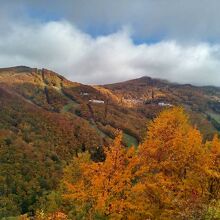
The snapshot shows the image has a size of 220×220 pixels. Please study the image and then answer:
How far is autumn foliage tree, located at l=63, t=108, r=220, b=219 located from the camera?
41.1 metres

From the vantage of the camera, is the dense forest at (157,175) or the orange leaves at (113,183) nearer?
the dense forest at (157,175)

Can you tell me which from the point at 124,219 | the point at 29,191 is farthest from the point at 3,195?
the point at 124,219

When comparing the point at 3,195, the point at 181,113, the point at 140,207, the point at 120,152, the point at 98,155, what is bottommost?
the point at 3,195

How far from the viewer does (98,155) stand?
188 m

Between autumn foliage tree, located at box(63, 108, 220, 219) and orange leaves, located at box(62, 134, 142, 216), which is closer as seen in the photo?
autumn foliage tree, located at box(63, 108, 220, 219)

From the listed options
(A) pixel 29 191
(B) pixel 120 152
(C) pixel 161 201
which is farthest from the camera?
(A) pixel 29 191

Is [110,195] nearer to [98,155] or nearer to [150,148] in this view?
[150,148]

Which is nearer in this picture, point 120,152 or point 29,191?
point 120,152

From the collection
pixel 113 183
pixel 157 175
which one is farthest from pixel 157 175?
pixel 113 183

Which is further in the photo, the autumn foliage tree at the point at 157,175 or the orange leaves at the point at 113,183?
the orange leaves at the point at 113,183

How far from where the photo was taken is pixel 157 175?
4150cm

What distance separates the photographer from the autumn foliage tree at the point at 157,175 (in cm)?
4109

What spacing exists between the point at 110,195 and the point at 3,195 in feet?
448

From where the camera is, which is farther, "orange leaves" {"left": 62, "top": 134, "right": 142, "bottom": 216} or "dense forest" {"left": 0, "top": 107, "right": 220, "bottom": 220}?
"orange leaves" {"left": 62, "top": 134, "right": 142, "bottom": 216}
